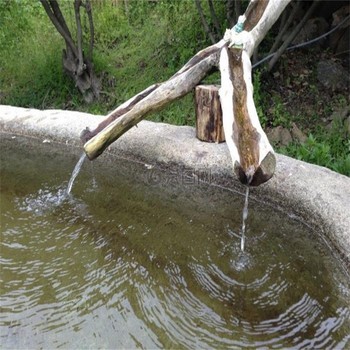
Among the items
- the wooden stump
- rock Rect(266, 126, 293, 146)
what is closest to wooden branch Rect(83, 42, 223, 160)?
the wooden stump

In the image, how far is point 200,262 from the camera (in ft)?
8.70

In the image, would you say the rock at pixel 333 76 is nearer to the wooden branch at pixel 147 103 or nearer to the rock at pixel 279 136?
the rock at pixel 279 136

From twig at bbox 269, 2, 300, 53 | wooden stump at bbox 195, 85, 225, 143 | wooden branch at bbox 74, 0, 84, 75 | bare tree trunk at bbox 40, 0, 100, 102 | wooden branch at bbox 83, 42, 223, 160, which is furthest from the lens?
bare tree trunk at bbox 40, 0, 100, 102

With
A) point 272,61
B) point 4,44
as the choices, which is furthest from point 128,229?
point 4,44

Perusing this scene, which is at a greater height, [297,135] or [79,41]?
[79,41]

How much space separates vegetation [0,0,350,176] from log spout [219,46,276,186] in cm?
176

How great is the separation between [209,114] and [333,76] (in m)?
2.14

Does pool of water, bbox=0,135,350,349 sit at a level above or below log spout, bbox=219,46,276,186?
below

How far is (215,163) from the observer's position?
3.44 metres

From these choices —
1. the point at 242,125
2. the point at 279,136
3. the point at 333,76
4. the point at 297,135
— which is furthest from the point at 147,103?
Answer: the point at 333,76

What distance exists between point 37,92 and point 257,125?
14.6 feet

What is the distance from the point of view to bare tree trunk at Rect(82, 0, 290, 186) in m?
2.32

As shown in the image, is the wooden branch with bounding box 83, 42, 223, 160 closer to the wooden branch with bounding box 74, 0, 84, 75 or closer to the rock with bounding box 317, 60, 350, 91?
the rock with bounding box 317, 60, 350, 91

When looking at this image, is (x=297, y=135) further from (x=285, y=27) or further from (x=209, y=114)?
(x=209, y=114)
